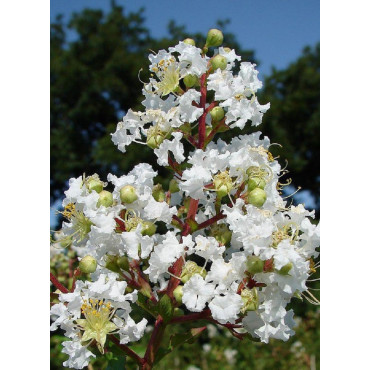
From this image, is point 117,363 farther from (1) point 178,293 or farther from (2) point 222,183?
(2) point 222,183

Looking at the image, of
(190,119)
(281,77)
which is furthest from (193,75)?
(281,77)

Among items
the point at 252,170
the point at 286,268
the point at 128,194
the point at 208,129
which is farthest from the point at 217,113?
the point at 286,268

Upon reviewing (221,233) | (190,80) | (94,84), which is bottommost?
(221,233)

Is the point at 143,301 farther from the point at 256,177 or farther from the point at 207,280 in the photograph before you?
the point at 256,177

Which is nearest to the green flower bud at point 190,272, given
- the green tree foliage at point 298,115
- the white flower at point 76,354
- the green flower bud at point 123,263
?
the green flower bud at point 123,263

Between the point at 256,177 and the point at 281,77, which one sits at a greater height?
the point at 281,77

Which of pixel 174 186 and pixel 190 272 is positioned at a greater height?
pixel 174 186

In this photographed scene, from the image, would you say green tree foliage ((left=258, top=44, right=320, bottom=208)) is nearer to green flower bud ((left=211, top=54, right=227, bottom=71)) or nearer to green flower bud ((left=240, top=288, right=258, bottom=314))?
green flower bud ((left=211, top=54, right=227, bottom=71))

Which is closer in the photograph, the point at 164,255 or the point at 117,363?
the point at 164,255
